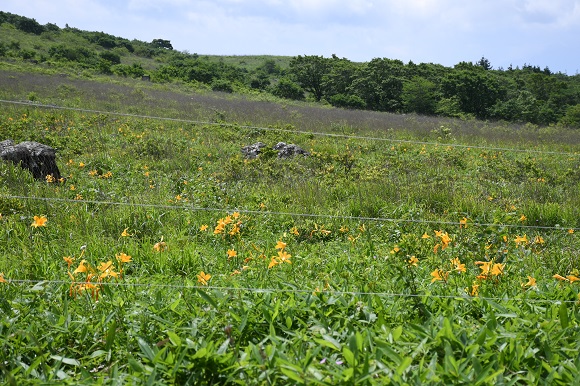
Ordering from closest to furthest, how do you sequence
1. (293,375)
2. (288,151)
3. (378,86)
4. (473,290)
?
(293,375) < (473,290) < (288,151) < (378,86)

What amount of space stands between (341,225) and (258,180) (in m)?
2.14

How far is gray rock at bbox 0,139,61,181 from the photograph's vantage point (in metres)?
5.56

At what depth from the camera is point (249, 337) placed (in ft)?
6.28

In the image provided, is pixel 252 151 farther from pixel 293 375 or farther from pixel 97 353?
pixel 293 375

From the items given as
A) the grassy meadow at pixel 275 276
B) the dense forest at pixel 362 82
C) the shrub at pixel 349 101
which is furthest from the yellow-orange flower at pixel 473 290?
the shrub at pixel 349 101

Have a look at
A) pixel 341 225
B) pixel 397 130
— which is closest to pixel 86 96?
pixel 397 130

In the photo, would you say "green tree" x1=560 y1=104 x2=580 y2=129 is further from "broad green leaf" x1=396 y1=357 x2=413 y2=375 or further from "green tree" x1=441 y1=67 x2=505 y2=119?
"broad green leaf" x1=396 y1=357 x2=413 y2=375

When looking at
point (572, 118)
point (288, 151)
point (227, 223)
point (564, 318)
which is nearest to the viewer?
point (564, 318)

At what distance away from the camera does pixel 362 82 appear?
1449 inches

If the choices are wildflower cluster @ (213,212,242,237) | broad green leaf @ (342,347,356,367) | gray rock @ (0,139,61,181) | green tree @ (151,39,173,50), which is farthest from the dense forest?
broad green leaf @ (342,347,356,367)

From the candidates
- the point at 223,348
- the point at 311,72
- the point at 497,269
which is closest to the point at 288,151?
the point at 497,269

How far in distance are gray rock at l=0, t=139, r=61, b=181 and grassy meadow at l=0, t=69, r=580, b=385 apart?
0.27m

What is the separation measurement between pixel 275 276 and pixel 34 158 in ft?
14.5

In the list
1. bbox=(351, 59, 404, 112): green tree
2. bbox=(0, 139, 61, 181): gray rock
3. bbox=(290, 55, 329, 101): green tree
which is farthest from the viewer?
bbox=(290, 55, 329, 101): green tree
